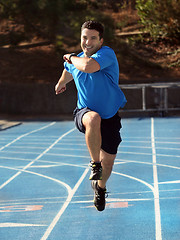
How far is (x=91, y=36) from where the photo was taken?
449 cm

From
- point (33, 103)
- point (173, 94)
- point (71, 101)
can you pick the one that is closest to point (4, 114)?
point (33, 103)

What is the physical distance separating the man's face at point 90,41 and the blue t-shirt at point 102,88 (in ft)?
0.19

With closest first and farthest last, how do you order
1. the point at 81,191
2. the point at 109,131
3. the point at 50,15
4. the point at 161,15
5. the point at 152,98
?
the point at 109,131
the point at 81,191
the point at 152,98
the point at 161,15
the point at 50,15

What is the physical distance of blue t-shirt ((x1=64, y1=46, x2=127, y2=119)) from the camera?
4551mm

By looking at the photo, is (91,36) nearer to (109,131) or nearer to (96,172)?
(109,131)

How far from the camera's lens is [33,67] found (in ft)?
106

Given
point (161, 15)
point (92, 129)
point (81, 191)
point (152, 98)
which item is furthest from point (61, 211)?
point (161, 15)

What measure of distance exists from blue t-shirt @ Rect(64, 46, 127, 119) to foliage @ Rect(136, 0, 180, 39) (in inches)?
893

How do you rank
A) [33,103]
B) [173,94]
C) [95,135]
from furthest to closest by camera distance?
[33,103]
[173,94]
[95,135]

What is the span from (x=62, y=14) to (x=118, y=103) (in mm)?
23929

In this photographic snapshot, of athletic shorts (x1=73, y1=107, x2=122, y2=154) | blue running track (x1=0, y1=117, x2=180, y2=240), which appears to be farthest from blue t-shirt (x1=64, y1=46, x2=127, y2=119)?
blue running track (x1=0, y1=117, x2=180, y2=240)

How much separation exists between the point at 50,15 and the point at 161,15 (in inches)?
227

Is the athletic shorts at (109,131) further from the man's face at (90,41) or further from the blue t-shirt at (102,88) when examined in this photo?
the man's face at (90,41)

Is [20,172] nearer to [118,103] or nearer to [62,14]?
[118,103]
